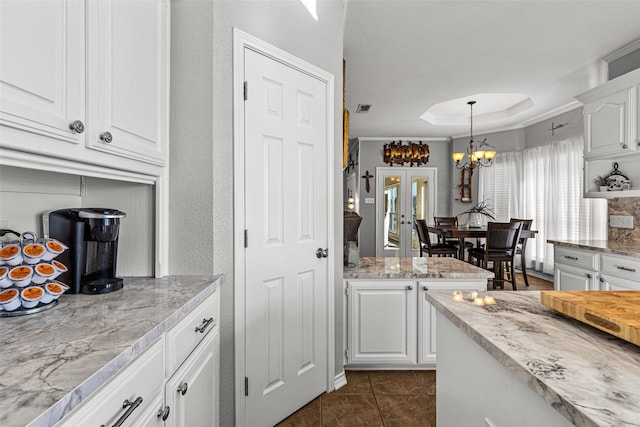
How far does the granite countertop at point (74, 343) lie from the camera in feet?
2.03

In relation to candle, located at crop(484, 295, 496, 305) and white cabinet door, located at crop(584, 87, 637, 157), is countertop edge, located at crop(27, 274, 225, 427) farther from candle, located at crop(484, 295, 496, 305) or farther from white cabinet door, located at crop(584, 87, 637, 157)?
white cabinet door, located at crop(584, 87, 637, 157)

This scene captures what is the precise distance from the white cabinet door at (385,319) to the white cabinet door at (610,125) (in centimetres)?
229

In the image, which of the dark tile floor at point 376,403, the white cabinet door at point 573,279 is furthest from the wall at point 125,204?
the white cabinet door at point 573,279

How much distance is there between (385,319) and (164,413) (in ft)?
5.84

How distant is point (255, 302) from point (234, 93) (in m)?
1.09

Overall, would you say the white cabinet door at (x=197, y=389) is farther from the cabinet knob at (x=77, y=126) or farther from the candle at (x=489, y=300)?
the candle at (x=489, y=300)

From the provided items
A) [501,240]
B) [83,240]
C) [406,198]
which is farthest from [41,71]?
[406,198]

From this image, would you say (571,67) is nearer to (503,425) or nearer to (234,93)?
(234,93)

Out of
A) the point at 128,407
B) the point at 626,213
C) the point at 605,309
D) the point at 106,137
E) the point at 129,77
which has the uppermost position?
the point at 129,77

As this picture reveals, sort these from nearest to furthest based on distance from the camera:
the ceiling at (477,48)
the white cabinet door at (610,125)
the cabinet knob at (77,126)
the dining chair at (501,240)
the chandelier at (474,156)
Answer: the cabinet knob at (77,126), the ceiling at (477,48), the white cabinet door at (610,125), the dining chair at (501,240), the chandelier at (474,156)

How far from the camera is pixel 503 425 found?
78 cm

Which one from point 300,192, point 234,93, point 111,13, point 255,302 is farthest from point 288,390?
point 111,13

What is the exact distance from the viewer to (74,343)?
86cm

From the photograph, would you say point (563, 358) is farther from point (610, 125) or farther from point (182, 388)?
point (610, 125)
